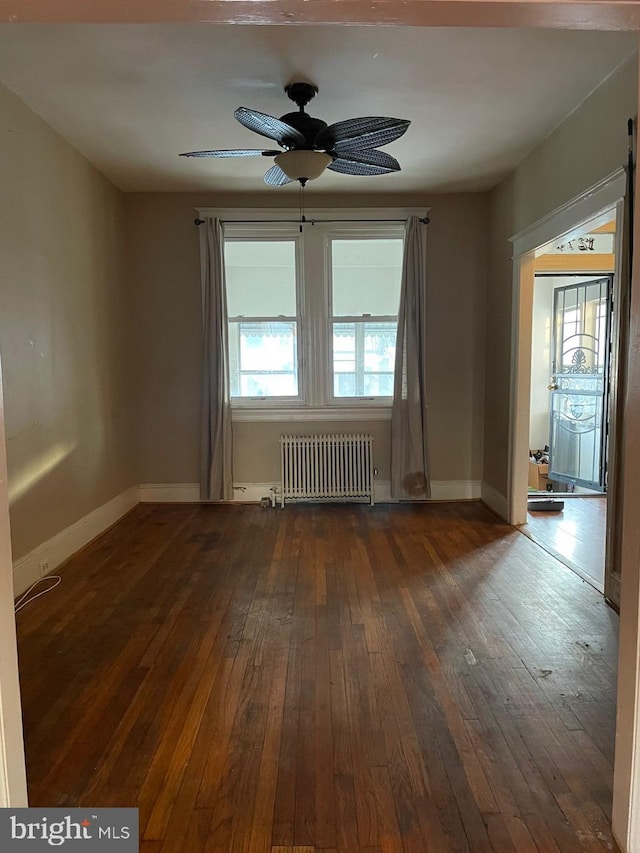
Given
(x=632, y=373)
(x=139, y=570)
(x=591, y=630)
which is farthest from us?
(x=139, y=570)

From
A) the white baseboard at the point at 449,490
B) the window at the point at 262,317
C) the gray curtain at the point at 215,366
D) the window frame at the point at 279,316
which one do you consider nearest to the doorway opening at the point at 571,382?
the white baseboard at the point at 449,490

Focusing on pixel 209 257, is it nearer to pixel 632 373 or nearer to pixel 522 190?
pixel 522 190

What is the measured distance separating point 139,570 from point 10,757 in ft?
7.03

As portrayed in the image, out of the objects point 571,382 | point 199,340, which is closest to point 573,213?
point 199,340

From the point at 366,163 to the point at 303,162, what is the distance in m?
0.50

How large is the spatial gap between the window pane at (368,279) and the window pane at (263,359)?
0.55 metres

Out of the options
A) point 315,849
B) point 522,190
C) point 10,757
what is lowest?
point 315,849

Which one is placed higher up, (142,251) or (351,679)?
(142,251)

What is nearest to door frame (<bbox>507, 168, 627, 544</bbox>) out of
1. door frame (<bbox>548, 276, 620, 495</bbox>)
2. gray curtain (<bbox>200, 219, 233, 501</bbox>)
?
door frame (<bbox>548, 276, 620, 495</bbox>)

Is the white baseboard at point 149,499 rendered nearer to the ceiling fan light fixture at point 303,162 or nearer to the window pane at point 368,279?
the window pane at point 368,279

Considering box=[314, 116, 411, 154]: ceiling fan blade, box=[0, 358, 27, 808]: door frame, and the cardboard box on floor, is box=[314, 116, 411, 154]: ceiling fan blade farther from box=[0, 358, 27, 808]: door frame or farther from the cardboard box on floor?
the cardboard box on floor

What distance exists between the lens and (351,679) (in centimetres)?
218

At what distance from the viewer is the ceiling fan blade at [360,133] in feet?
8.15

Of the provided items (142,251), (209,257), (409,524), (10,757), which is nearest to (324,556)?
(409,524)
